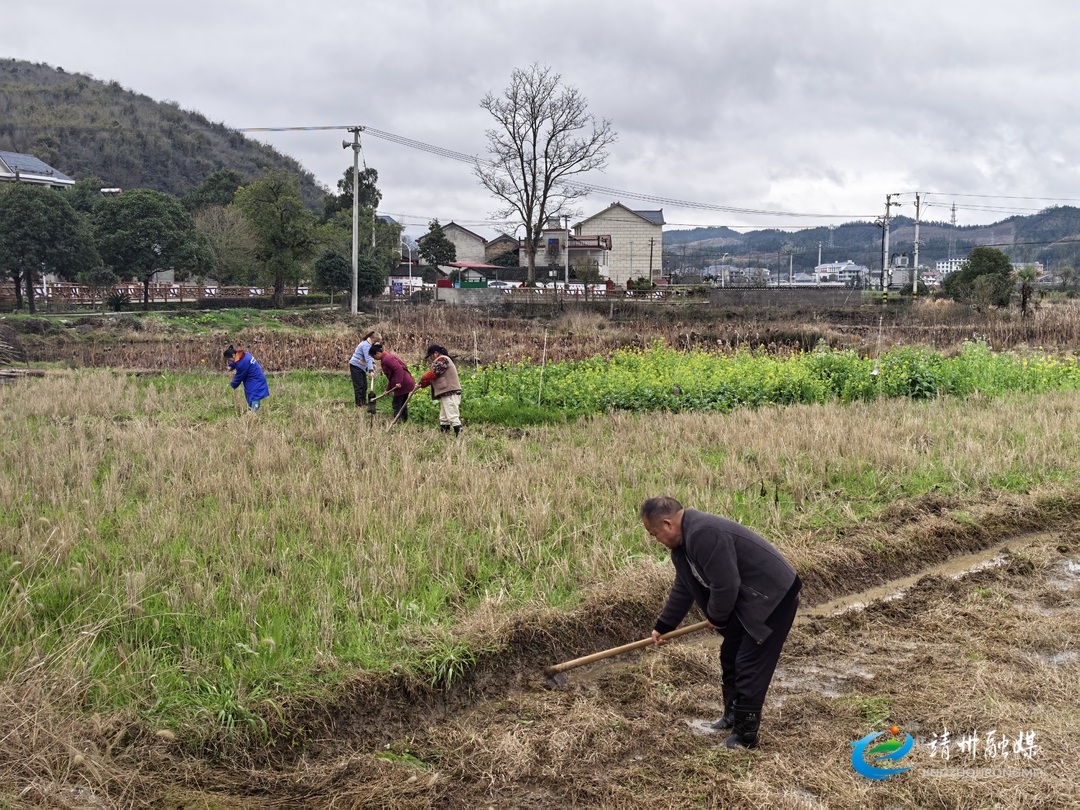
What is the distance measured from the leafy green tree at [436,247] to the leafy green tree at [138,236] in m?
31.2

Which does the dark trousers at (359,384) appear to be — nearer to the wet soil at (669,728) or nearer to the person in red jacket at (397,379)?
the person in red jacket at (397,379)

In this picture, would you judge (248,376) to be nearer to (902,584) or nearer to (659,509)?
(902,584)

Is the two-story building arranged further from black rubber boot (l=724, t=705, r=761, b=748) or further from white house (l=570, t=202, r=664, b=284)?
black rubber boot (l=724, t=705, r=761, b=748)

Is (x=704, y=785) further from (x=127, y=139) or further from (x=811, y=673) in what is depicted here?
(x=127, y=139)

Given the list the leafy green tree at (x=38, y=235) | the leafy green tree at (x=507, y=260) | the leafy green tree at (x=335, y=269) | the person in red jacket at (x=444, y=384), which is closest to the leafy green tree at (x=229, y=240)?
the leafy green tree at (x=335, y=269)

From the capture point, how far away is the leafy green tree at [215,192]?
174 feet

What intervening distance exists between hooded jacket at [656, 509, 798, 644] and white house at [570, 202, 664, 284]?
→ 58.4m

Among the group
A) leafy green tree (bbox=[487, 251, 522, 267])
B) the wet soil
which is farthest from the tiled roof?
the wet soil

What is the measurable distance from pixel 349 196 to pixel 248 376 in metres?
47.6

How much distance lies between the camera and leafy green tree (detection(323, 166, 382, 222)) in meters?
56.8

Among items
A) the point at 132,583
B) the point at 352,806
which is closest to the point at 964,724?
the point at 352,806

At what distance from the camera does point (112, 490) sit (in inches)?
287

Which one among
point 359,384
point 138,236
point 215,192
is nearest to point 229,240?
point 138,236

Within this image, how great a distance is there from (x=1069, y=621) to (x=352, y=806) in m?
4.92
